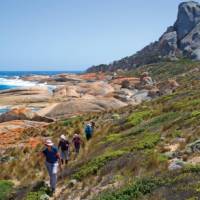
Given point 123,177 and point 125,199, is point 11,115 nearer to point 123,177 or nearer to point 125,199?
point 123,177

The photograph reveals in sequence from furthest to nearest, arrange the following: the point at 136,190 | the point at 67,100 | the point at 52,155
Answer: the point at 67,100 < the point at 52,155 < the point at 136,190

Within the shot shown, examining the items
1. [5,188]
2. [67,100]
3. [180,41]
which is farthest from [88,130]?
[180,41]

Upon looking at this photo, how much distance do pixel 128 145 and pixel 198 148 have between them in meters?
4.31

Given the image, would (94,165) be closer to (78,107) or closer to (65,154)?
(65,154)

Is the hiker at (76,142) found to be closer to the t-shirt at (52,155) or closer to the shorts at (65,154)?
the shorts at (65,154)

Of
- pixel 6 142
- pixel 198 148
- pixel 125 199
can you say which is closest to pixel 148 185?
pixel 125 199

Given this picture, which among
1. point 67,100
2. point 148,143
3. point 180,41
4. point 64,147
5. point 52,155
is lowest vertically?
point 67,100

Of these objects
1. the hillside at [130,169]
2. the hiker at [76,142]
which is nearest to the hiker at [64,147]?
the hillside at [130,169]

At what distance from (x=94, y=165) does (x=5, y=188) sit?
3.62m

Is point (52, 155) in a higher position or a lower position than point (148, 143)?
higher

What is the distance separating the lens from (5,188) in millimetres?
17125

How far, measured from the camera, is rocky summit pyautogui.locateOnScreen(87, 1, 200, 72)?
130m

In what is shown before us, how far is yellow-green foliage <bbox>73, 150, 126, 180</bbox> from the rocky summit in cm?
10670

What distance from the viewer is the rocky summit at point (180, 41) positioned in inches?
5123
